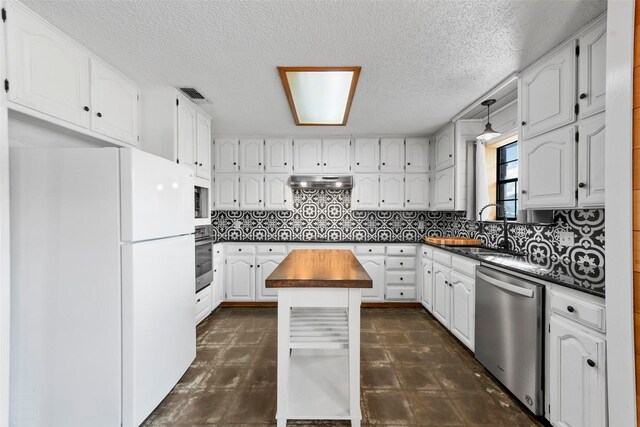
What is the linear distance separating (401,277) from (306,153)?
2277 mm

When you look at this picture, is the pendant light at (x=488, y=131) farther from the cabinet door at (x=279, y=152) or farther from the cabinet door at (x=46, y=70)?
the cabinet door at (x=46, y=70)

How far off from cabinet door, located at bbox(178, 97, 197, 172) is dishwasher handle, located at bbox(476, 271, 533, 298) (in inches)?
114

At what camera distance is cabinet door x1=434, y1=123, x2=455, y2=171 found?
3.20 m

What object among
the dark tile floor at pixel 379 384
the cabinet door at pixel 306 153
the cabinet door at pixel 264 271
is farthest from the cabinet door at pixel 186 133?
the dark tile floor at pixel 379 384

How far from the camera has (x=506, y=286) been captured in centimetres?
178

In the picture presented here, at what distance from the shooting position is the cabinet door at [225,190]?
12.4ft

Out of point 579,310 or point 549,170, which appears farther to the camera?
point 549,170

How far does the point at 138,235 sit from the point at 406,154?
345 centimetres

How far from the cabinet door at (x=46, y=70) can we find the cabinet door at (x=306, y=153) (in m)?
2.37

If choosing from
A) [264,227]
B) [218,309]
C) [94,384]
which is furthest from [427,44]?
[218,309]

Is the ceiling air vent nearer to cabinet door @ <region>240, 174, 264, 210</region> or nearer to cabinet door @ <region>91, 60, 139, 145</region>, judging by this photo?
cabinet door @ <region>91, 60, 139, 145</region>

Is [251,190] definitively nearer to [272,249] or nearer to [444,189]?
[272,249]

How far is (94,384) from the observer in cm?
142

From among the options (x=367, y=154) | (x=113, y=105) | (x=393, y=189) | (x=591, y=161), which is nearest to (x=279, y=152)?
(x=367, y=154)
